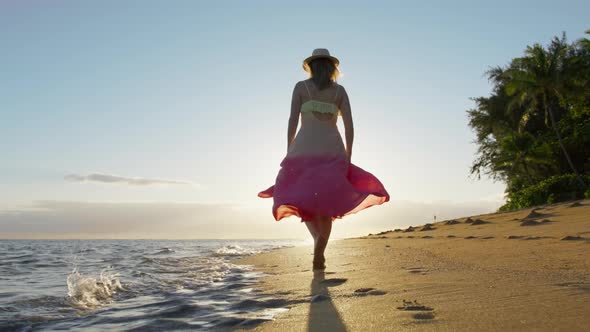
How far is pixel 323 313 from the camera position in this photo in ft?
7.95

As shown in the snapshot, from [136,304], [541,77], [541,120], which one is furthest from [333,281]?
[541,120]

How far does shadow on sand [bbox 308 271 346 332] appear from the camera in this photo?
2131 mm

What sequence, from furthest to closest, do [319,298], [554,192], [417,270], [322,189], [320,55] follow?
[554,192] < [320,55] < [322,189] < [417,270] < [319,298]

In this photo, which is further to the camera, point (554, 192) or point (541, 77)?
point (541, 77)

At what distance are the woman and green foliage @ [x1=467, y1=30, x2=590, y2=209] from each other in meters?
20.2

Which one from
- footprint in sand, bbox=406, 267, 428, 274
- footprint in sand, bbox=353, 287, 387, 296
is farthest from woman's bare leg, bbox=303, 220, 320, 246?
footprint in sand, bbox=353, 287, 387, 296

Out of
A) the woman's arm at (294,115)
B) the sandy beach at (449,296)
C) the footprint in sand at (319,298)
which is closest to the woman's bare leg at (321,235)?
the sandy beach at (449,296)

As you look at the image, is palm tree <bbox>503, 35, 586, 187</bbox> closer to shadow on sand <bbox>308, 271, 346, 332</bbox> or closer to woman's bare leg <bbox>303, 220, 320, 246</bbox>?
woman's bare leg <bbox>303, 220, 320, 246</bbox>

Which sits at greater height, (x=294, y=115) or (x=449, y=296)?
(x=294, y=115)

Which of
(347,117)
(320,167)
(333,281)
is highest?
(347,117)

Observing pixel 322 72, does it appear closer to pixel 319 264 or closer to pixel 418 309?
pixel 319 264

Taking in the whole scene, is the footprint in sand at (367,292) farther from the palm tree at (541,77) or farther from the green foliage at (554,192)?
the palm tree at (541,77)

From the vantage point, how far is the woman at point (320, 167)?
4512mm

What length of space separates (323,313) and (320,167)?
7.54 ft
